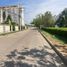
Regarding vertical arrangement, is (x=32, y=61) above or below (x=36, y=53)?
above

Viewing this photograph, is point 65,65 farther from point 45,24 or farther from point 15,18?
point 15,18

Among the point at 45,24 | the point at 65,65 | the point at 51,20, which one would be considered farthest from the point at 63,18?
the point at 65,65

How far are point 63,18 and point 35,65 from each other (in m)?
93.8

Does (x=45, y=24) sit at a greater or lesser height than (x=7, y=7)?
lesser

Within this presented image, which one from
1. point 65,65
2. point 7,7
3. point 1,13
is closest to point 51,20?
point 1,13

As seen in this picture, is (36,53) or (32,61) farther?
(36,53)

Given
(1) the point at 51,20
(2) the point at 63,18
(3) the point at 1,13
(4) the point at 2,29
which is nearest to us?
(4) the point at 2,29

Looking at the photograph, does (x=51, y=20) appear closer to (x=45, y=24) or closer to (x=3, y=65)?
(x=45, y=24)

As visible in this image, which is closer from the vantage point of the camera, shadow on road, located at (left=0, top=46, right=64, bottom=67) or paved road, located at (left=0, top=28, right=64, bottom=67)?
shadow on road, located at (left=0, top=46, right=64, bottom=67)

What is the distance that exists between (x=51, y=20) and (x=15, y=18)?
4382cm

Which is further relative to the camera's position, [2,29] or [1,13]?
[1,13]

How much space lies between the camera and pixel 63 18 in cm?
10131

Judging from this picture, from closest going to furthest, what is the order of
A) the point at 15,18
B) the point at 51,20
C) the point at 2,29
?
the point at 2,29, the point at 51,20, the point at 15,18

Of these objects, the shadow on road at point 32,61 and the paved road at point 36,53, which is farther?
the paved road at point 36,53
